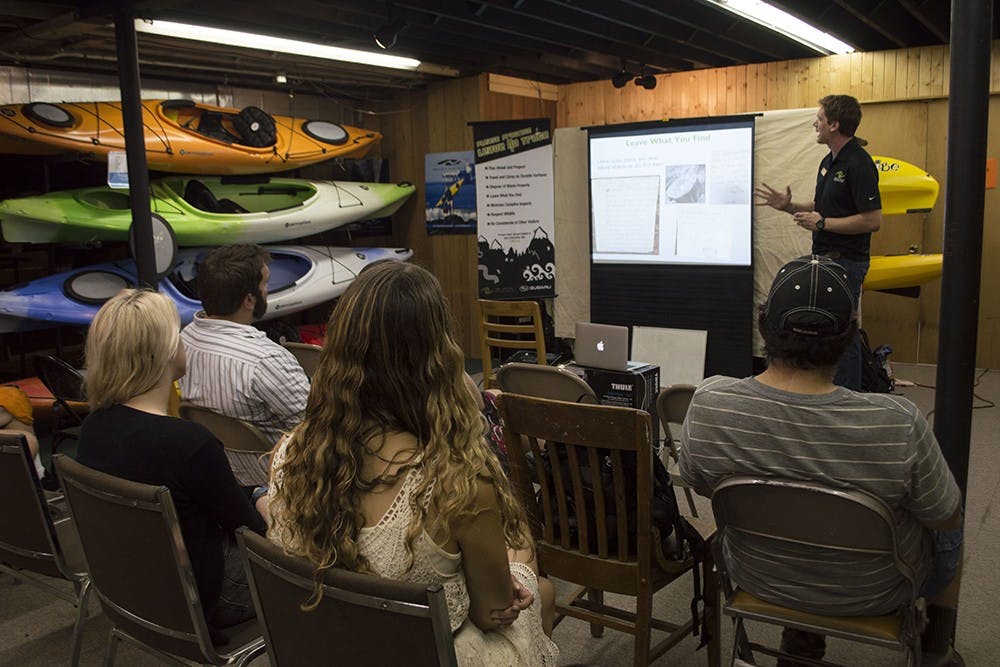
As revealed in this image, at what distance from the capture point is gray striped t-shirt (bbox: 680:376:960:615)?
5.26 feet

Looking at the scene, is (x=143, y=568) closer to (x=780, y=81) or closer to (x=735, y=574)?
(x=735, y=574)

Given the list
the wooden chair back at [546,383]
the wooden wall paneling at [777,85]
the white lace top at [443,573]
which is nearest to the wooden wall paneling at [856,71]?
the wooden wall paneling at [777,85]

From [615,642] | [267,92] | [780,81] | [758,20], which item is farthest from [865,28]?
[615,642]

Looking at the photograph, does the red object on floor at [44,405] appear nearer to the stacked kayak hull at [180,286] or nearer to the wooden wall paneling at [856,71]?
A: the stacked kayak hull at [180,286]

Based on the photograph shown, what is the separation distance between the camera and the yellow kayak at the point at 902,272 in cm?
566

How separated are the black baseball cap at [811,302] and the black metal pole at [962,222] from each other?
53 centimetres

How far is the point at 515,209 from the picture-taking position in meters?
6.05

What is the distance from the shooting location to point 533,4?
5.21 m

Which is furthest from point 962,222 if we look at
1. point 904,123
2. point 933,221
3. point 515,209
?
point 904,123

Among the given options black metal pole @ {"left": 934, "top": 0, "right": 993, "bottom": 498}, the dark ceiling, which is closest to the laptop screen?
black metal pole @ {"left": 934, "top": 0, "right": 993, "bottom": 498}

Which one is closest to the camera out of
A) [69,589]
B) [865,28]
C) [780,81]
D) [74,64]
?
[69,589]

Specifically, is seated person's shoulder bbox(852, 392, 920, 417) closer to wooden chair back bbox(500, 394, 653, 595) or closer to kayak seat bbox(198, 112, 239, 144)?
wooden chair back bbox(500, 394, 653, 595)

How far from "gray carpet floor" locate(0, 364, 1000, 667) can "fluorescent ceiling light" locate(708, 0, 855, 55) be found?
3233 mm

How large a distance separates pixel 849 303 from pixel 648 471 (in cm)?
58
